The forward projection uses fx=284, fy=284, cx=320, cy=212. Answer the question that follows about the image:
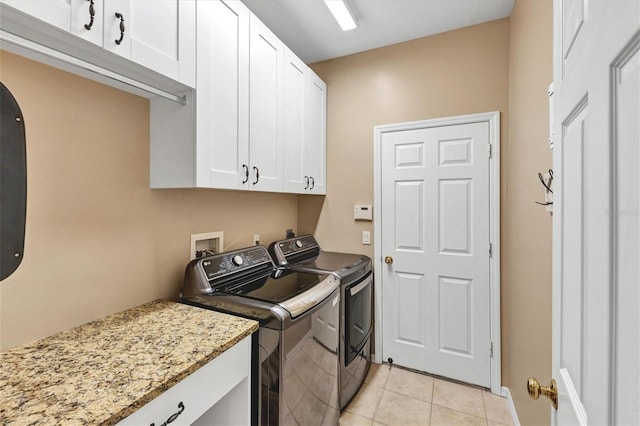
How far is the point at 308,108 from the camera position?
2393mm

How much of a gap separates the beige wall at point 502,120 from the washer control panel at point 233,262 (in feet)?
2.96

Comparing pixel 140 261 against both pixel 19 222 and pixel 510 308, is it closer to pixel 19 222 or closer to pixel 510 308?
pixel 19 222

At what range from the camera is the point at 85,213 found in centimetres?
123

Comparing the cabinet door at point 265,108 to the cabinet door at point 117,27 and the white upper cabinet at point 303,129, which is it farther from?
the cabinet door at point 117,27

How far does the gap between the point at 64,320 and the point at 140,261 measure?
0.37m

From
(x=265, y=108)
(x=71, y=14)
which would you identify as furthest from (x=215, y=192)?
(x=71, y=14)

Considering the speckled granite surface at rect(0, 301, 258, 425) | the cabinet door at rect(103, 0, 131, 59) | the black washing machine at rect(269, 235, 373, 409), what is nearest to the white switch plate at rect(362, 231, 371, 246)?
the black washing machine at rect(269, 235, 373, 409)

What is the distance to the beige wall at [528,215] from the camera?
1.30 meters

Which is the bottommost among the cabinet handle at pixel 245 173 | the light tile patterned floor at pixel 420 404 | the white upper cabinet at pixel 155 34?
the light tile patterned floor at pixel 420 404

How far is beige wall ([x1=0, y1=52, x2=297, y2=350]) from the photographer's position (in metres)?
1.06

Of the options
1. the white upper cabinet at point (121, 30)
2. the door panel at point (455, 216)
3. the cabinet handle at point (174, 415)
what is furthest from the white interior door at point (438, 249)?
the cabinet handle at point (174, 415)

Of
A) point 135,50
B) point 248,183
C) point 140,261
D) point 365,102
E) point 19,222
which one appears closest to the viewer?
point 19,222

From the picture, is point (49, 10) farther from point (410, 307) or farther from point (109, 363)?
point (410, 307)

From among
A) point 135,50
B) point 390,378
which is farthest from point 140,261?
point 390,378
